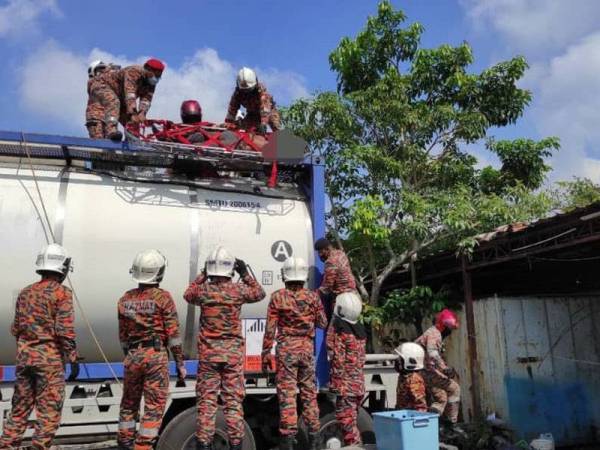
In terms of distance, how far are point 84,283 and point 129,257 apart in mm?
445

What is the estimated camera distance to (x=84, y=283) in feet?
17.1

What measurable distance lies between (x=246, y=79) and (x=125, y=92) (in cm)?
146

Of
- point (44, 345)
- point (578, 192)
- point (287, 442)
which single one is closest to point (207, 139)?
point (44, 345)

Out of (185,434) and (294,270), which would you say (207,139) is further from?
(185,434)

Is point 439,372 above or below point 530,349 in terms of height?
below

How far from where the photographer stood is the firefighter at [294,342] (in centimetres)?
543

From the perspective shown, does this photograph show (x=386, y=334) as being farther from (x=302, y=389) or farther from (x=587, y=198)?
(x=587, y=198)

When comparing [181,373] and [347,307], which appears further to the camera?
[347,307]

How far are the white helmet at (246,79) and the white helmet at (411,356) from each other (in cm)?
363

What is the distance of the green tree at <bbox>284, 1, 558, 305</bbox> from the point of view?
9.48 meters

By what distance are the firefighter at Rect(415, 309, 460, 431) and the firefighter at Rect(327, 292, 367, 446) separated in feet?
5.89

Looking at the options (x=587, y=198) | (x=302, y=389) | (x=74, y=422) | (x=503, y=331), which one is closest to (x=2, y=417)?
(x=74, y=422)

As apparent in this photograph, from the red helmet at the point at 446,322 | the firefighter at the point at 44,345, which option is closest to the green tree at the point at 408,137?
the red helmet at the point at 446,322

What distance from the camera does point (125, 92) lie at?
654 centimetres
